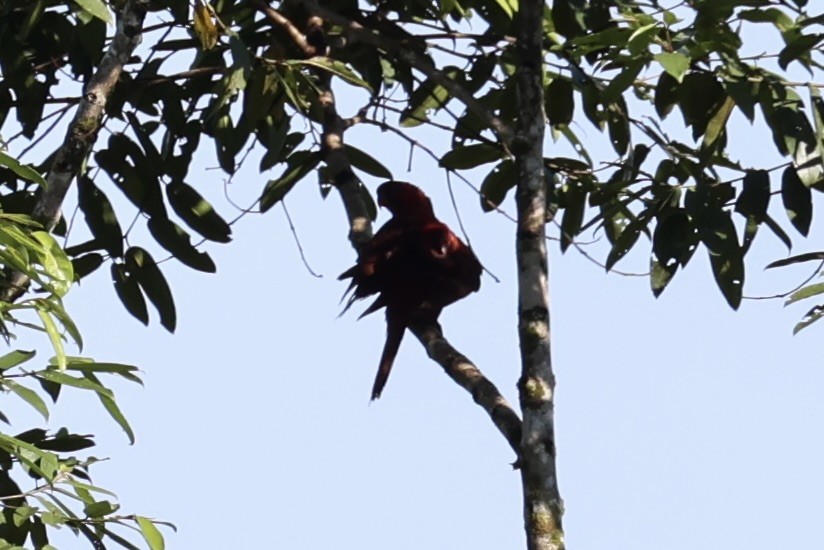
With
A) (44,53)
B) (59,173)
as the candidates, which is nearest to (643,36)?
(59,173)

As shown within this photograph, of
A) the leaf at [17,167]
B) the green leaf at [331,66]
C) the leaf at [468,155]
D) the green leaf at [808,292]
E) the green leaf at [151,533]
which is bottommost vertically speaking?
the green leaf at [151,533]

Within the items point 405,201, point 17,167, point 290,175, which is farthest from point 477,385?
point 405,201

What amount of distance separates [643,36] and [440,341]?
3.25 ft

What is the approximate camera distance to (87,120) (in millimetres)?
3160

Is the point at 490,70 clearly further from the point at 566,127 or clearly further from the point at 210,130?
the point at 210,130

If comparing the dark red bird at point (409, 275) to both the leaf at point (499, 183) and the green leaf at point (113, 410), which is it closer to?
the leaf at point (499, 183)

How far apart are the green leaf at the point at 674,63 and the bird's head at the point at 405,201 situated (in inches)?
82.9

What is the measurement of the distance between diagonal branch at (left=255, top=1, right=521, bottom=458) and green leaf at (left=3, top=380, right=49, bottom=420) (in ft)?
3.15

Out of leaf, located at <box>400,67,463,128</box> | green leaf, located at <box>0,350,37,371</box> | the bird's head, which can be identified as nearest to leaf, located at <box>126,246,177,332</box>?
leaf, located at <box>400,67,463,128</box>

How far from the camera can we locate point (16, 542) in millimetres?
2670

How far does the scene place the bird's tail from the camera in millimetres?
4449

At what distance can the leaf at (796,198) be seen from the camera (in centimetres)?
346

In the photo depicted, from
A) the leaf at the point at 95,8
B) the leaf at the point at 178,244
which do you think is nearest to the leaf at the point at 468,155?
the leaf at the point at 178,244

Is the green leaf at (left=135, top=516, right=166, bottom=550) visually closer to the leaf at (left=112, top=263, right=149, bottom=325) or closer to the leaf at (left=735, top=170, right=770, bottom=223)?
the leaf at (left=112, top=263, right=149, bottom=325)
